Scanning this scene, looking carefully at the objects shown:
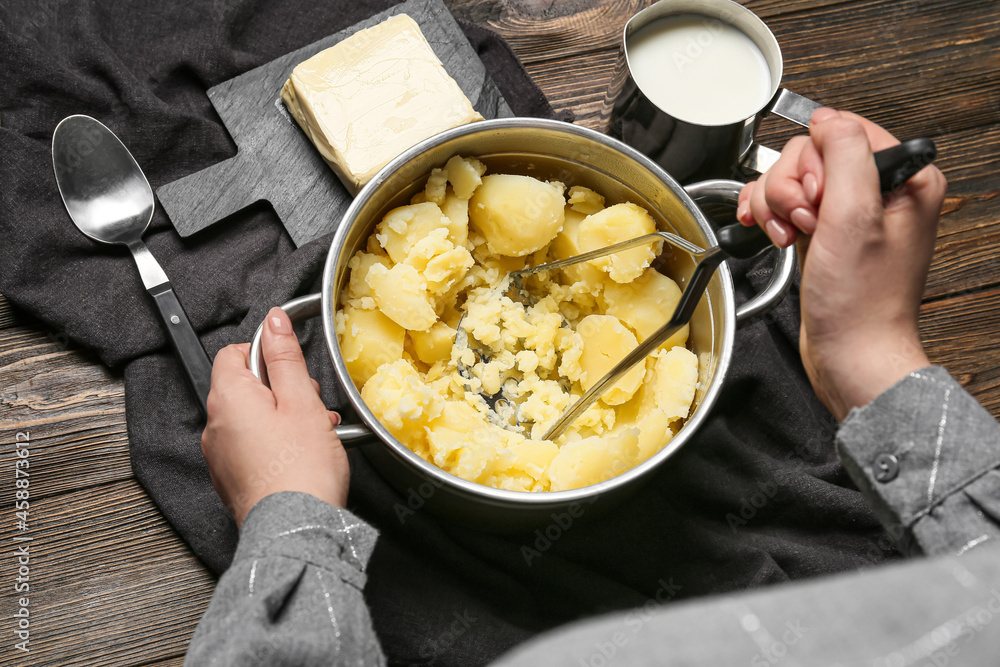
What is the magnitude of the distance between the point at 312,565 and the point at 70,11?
889 millimetres

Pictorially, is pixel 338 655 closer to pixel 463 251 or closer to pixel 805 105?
pixel 463 251

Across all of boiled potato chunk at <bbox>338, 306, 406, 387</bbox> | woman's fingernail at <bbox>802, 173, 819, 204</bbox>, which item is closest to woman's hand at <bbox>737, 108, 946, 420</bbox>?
woman's fingernail at <bbox>802, 173, 819, 204</bbox>

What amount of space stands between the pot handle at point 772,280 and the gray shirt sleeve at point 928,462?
0.51ft

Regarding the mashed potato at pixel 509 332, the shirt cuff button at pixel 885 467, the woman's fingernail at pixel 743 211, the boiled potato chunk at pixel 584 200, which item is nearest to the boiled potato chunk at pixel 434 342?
the mashed potato at pixel 509 332

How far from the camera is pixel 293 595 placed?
1.94ft

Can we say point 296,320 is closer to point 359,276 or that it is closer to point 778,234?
point 359,276

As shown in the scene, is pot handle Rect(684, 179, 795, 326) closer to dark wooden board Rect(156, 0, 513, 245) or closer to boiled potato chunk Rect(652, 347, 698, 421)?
boiled potato chunk Rect(652, 347, 698, 421)

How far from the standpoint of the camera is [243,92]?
1.01 m

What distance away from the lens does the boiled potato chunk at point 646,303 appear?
2.71 feet

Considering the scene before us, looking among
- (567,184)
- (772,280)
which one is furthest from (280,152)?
(772,280)

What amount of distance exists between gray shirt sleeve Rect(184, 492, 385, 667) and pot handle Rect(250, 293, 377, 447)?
75 mm

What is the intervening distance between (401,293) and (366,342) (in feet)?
0.23

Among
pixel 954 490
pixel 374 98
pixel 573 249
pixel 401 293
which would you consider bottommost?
pixel 954 490

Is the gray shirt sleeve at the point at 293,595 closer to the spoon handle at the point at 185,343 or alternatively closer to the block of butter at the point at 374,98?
the spoon handle at the point at 185,343
